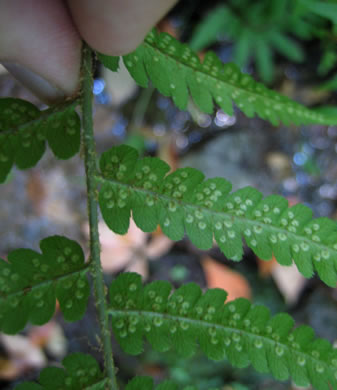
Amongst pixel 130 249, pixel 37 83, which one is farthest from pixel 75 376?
pixel 130 249

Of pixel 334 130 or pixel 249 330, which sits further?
→ pixel 334 130

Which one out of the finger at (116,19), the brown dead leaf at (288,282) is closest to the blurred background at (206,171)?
the brown dead leaf at (288,282)

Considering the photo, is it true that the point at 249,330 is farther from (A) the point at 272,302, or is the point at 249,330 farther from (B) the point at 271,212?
(A) the point at 272,302

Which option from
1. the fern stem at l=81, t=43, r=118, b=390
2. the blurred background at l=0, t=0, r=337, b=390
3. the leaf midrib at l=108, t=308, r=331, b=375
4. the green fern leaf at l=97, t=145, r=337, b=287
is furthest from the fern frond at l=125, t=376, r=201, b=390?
the blurred background at l=0, t=0, r=337, b=390

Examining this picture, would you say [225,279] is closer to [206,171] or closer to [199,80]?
[206,171]

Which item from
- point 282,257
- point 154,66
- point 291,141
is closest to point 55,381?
point 282,257

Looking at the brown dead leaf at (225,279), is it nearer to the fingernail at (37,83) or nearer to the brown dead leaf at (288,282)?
the brown dead leaf at (288,282)

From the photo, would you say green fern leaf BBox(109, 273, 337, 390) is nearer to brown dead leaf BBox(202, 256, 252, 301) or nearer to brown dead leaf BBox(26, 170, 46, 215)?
brown dead leaf BBox(202, 256, 252, 301)
